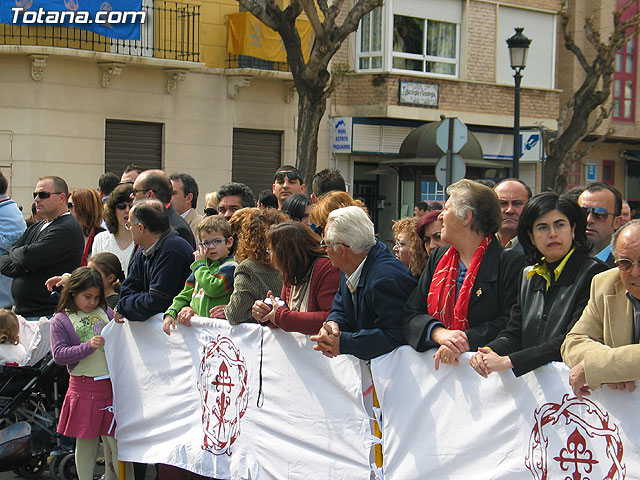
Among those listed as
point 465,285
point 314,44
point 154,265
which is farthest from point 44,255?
point 314,44

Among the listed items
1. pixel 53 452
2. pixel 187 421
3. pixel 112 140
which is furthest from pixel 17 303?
pixel 112 140

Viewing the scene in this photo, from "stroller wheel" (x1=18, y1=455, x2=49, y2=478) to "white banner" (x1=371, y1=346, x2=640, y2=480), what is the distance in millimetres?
3478

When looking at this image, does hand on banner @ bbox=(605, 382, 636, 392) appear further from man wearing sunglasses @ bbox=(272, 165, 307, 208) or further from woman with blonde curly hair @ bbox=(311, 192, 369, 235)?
man wearing sunglasses @ bbox=(272, 165, 307, 208)

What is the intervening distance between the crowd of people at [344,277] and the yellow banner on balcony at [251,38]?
542 inches

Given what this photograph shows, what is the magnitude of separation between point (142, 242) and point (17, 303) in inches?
73.5

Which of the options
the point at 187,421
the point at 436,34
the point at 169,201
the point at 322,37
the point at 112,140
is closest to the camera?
the point at 187,421

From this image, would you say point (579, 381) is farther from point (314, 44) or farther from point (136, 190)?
point (314, 44)

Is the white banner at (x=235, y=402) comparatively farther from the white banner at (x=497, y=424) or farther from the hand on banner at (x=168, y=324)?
the white banner at (x=497, y=424)

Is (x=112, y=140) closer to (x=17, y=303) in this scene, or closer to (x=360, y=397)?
(x=17, y=303)

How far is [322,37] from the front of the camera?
641 inches

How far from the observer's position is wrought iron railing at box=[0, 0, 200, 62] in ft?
65.6

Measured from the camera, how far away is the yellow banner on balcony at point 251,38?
21844 mm

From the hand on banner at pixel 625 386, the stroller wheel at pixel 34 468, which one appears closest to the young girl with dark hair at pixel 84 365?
the stroller wheel at pixel 34 468

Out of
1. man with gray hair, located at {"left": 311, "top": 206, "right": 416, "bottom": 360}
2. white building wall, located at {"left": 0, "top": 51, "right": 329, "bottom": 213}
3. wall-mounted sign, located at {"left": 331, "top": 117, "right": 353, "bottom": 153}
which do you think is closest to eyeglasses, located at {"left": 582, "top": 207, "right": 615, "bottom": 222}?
man with gray hair, located at {"left": 311, "top": 206, "right": 416, "bottom": 360}
